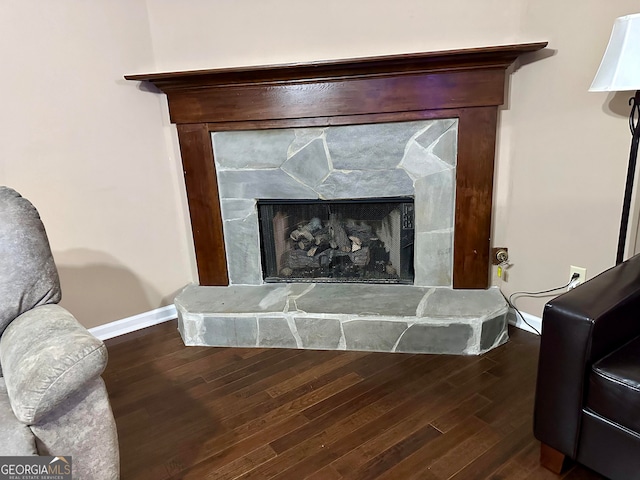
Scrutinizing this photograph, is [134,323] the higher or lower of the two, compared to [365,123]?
lower

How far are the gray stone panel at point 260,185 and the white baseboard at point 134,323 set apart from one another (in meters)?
0.84

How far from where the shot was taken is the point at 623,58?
1.51 metres

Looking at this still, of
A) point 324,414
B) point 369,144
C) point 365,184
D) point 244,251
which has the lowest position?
point 324,414

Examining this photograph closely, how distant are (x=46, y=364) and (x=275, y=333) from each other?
1273 millimetres

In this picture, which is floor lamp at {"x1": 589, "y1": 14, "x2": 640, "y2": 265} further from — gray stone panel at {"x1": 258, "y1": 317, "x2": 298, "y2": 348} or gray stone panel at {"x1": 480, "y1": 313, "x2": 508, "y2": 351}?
gray stone panel at {"x1": 258, "y1": 317, "x2": 298, "y2": 348}

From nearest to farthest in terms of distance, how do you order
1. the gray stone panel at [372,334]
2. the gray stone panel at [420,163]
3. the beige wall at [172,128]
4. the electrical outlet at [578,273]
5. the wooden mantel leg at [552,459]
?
the wooden mantel leg at [552,459], the beige wall at [172,128], the electrical outlet at [578,273], the gray stone panel at [372,334], the gray stone panel at [420,163]

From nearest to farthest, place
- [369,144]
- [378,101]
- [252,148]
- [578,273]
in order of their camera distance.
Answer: [578,273]
[378,101]
[369,144]
[252,148]

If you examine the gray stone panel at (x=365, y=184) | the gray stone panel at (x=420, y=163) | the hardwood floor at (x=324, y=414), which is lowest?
the hardwood floor at (x=324, y=414)

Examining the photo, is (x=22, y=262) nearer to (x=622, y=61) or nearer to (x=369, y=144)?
(x=369, y=144)

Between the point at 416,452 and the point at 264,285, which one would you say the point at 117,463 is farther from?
the point at 264,285

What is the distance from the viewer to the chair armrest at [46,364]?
1139 millimetres

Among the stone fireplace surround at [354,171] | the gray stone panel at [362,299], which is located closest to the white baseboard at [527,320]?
the stone fireplace surround at [354,171]

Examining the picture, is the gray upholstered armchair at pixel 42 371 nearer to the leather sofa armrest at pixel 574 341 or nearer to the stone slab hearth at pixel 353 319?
the stone slab hearth at pixel 353 319

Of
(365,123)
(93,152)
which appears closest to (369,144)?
(365,123)
